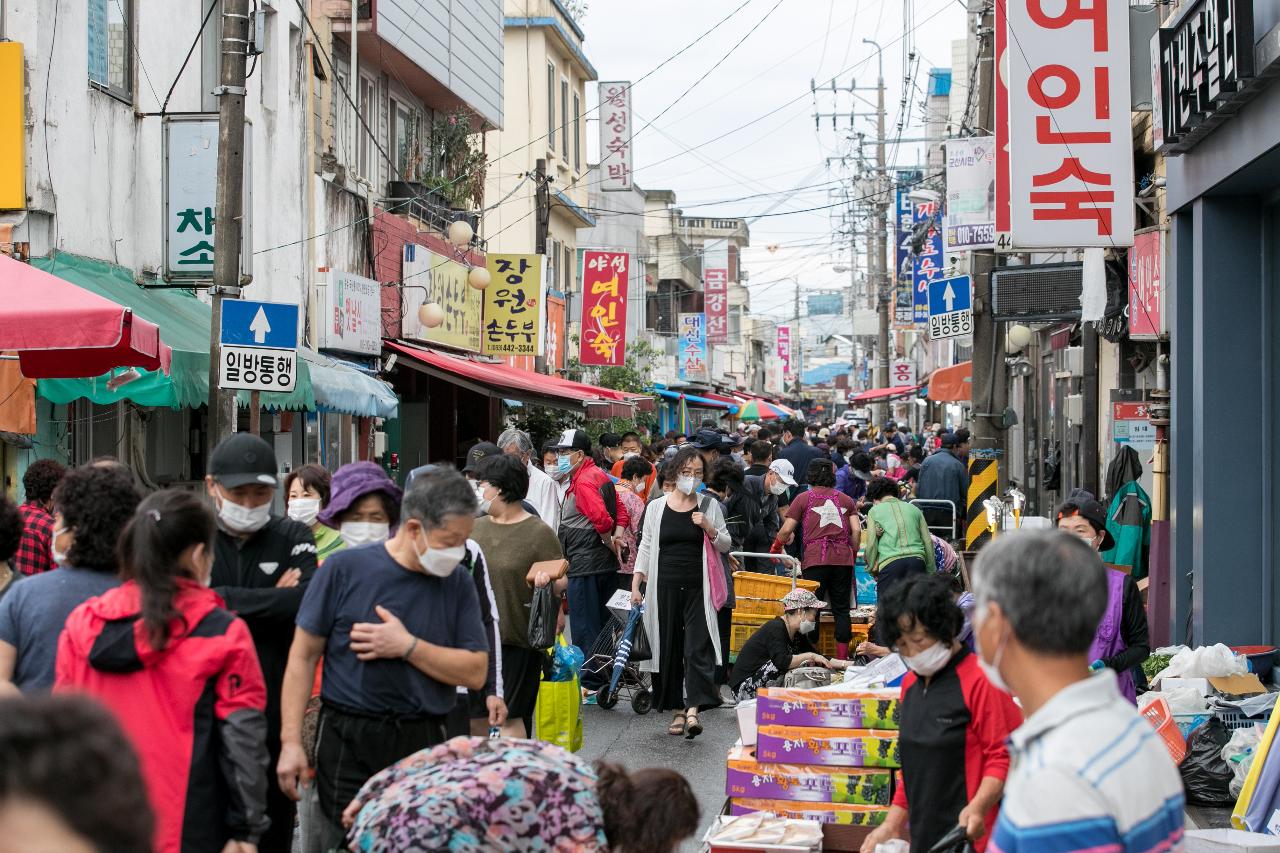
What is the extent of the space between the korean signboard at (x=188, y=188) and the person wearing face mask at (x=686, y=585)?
502 cm

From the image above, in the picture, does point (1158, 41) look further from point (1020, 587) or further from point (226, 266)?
point (1020, 587)

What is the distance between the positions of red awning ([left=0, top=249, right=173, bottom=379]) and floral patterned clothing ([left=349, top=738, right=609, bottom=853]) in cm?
525

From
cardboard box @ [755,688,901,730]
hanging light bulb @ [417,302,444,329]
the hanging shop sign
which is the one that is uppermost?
the hanging shop sign

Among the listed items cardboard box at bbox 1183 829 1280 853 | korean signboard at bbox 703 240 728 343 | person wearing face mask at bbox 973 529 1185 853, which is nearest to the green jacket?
cardboard box at bbox 1183 829 1280 853

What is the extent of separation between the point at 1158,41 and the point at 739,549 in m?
6.20

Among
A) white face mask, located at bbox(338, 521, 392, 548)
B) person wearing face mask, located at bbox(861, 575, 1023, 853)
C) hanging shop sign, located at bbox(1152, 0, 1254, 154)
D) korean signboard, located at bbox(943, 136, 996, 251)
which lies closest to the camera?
person wearing face mask, located at bbox(861, 575, 1023, 853)

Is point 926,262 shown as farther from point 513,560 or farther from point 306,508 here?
→ point 306,508

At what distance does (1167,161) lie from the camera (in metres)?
11.9

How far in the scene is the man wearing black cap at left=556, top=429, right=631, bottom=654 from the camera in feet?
38.6

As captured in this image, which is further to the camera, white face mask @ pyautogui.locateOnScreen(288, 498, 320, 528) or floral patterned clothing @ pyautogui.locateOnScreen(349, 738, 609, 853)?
white face mask @ pyautogui.locateOnScreen(288, 498, 320, 528)

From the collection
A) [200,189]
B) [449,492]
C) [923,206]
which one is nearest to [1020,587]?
[449,492]

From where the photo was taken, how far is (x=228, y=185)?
11.1 metres

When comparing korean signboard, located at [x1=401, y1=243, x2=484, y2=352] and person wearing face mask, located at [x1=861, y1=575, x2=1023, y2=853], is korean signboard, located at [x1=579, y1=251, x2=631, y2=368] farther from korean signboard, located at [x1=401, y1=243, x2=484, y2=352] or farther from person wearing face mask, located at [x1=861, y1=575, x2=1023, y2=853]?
person wearing face mask, located at [x1=861, y1=575, x2=1023, y2=853]

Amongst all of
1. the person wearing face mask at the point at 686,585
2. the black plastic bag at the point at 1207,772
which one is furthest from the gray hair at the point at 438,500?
the black plastic bag at the point at 1207,772
